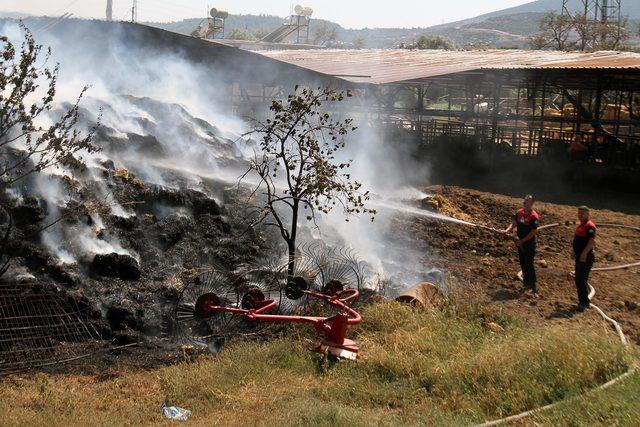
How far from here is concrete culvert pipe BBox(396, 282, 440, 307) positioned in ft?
30.3

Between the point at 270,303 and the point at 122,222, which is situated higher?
the point at 122,222

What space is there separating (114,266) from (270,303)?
9.11 ft

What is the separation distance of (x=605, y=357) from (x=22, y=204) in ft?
26.6

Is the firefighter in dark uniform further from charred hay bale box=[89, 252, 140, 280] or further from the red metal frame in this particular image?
charred hay bale box=[89, 252, 140, 280]

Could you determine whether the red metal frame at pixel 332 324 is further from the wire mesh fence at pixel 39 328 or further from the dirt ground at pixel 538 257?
the dirt ground at pixel 538 257

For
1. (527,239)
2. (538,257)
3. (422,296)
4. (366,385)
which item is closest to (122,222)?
(422,296)

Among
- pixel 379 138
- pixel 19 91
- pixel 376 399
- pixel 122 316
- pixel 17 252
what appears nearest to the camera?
pixel 376 399

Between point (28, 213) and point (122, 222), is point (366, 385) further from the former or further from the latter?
point (28, 213)

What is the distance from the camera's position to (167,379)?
24.3 ft

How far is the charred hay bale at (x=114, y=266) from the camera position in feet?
33.3

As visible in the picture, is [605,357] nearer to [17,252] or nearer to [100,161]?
[17,252]

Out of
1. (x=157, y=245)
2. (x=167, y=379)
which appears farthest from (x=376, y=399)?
(x=157, y=245)

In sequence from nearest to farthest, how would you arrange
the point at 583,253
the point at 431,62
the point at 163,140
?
the point at 583,253 < the point at 163,140 < the point at 431,62

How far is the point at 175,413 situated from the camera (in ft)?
21.7
